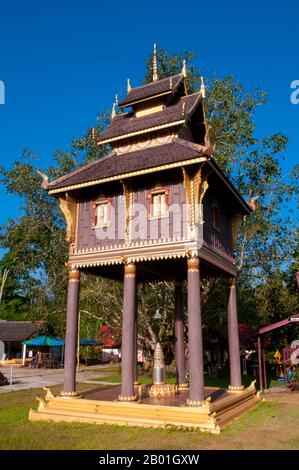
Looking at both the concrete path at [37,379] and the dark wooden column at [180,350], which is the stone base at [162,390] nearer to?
the dark wooden column at [180,350]

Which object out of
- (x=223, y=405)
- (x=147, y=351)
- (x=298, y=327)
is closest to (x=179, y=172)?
(x=223, y=405)

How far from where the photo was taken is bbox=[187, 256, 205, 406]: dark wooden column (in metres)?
10.8

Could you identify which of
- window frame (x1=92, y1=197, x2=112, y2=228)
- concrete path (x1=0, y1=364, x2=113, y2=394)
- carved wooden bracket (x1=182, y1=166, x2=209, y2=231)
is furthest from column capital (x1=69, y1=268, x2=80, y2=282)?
concrete path (x1=0, y1=364, x2=113, y2=394)

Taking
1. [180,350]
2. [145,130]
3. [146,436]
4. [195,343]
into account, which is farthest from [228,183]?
[146,436]

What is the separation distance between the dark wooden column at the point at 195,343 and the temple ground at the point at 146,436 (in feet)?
3.34

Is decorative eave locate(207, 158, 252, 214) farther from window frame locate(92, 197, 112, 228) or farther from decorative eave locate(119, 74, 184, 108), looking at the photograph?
decorative eave locate(119, 74, 184, 108)

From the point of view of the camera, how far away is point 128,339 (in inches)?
477

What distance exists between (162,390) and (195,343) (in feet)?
12.8

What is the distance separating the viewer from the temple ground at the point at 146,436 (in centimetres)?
903

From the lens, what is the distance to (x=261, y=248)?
25156mm

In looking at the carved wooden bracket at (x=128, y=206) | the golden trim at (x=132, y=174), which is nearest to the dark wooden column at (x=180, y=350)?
the carved wooden bracket at (x=128, y=206)

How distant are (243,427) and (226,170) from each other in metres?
16.9

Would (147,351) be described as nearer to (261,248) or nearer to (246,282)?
(246,282)

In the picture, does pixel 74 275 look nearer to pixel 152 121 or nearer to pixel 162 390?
pixel 162 390
